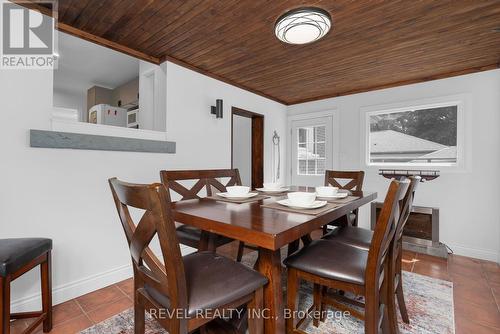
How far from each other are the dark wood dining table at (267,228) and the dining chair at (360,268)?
0.19 m

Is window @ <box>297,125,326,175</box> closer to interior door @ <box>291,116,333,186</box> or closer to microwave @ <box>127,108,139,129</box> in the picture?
interior door @ <box>291,116,333,186</box>

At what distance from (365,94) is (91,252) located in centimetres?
404

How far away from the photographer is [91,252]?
204cm

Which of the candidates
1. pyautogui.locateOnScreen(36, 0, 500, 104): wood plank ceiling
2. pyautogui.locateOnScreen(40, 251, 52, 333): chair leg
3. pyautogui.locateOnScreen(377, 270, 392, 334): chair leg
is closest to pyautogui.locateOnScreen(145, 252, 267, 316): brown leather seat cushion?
pyautogui.locateOnScreen(377, 270, 392, 334): chair leg

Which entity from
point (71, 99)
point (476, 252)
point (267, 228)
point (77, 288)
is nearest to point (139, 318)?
point (267, 228)

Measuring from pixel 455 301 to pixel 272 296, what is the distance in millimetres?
1791

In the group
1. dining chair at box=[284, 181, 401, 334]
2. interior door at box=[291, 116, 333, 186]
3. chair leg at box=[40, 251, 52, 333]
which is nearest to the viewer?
dining chair at box=[284, 181, 401, 334]

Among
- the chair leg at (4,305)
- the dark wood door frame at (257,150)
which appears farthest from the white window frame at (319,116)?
the chair leg at (4,305)

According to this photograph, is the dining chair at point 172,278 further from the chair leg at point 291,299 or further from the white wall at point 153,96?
the white wall at point 153,96

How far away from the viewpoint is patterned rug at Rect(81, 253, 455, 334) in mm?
1514

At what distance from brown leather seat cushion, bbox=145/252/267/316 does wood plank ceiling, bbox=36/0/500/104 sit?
1.83 m

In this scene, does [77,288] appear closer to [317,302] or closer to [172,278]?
[172,278]

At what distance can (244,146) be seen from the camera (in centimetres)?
476

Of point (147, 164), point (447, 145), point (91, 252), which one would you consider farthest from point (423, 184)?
point (91, 252)
